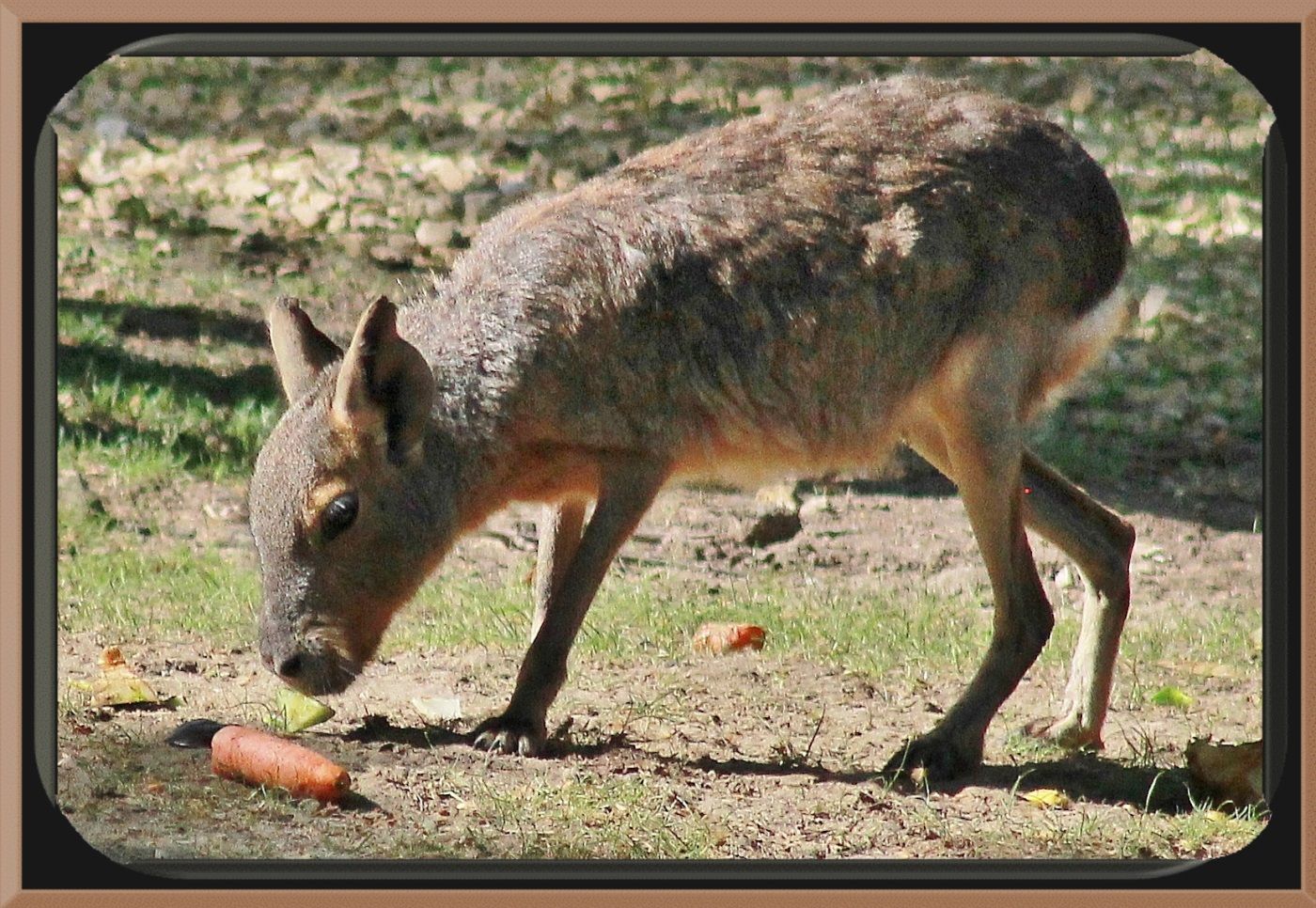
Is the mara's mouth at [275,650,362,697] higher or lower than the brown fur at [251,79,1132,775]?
lower

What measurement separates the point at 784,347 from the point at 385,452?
1.48 m

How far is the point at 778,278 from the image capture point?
22.5 ft

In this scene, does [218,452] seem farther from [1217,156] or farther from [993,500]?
[1217,156]

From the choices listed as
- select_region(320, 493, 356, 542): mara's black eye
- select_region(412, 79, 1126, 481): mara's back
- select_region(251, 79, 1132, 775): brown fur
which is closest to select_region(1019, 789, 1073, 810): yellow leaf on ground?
select_region(251, 79, 1132, 775): brown fur

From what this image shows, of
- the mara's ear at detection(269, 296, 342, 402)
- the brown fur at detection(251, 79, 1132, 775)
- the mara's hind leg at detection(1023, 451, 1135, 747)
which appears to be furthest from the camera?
the mara's hind leg at detection(1023, 451, 1135, 747)

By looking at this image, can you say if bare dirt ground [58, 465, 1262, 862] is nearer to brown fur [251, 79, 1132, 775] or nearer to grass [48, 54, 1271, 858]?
grass [48, 54, 1271, 858]

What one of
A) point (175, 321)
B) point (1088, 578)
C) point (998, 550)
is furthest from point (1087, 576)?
point (175, 321)

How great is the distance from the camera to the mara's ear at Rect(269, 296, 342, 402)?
6691 millimetres

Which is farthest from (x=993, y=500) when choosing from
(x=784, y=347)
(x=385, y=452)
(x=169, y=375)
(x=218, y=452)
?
(x=169, y=375)

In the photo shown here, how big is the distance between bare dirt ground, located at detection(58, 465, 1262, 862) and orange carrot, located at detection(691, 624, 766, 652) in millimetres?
92

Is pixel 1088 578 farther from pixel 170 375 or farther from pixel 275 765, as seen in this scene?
pixel 170 375

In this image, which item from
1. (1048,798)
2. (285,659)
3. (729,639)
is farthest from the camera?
(729,639)

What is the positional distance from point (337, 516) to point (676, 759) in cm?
145

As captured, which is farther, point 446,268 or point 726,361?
point 446,268
